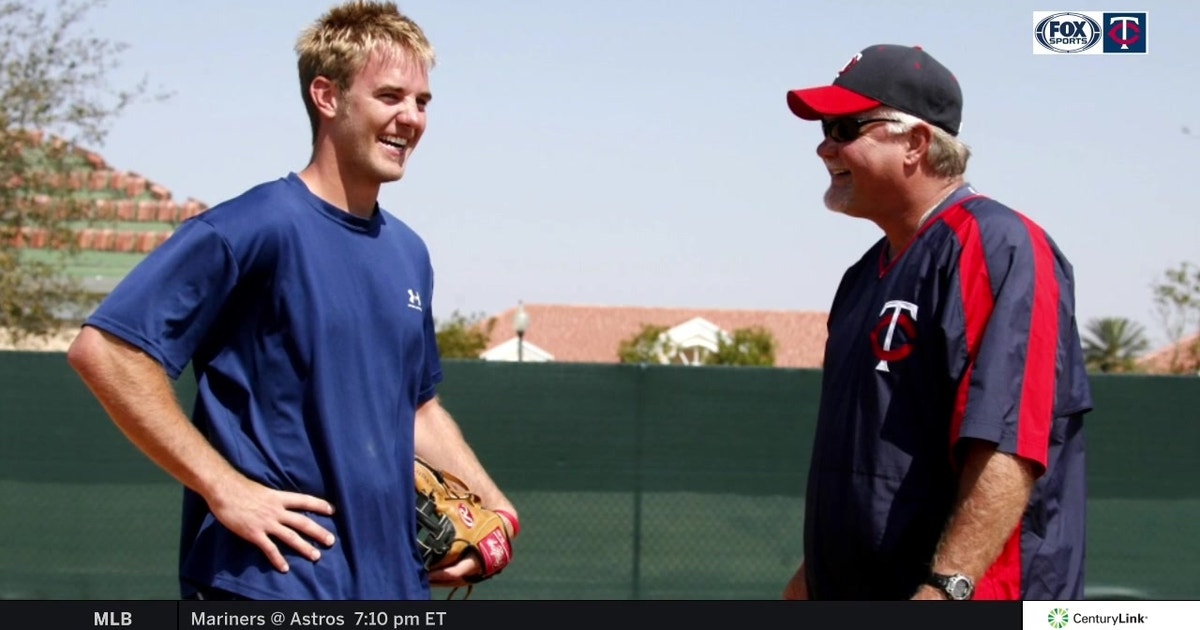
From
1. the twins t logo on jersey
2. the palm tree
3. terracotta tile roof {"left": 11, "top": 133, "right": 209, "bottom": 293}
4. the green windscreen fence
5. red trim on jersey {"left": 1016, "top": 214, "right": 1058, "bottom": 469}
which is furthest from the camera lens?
the palm tree

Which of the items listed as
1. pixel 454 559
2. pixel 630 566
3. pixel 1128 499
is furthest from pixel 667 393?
pixel 454 559

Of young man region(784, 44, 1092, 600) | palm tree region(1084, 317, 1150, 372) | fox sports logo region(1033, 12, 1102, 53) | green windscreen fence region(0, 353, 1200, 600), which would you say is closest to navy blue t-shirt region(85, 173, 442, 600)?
young man region(784, 44, 1092, 600)

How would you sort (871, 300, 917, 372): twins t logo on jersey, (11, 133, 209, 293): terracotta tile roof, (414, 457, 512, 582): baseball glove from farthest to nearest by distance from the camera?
(11, 133, 209, 293): terracotta tile roof → (414, 457, 512, 582): baseball glove → (871, 300, 917, 372): twins t logo on jersey

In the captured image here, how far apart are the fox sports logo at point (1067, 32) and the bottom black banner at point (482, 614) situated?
405cm

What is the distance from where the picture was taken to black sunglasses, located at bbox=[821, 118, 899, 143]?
Answer: 366 centimetres

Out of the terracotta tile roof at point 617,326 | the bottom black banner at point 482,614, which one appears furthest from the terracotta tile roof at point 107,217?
the terracotta tile roof at point 617,326

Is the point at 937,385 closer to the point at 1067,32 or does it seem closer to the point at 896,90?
the point at 896,90

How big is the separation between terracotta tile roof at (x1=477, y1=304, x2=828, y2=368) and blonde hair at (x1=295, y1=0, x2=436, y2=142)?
62.3 m

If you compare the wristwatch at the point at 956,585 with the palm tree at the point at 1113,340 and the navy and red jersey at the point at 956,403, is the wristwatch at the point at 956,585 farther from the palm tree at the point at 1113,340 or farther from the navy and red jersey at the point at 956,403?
the palm tree at the point at 1113,340

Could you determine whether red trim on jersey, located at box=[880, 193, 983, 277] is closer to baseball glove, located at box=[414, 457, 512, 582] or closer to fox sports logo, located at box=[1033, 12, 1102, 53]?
baseball glove, located at box=[414, 457, 512, 582]

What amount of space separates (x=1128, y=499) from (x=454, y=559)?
7147 mm

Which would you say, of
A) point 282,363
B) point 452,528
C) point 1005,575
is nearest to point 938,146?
point 1005,575

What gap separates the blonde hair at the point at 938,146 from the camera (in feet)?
11.8

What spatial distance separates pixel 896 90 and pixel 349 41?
4.17 feet
